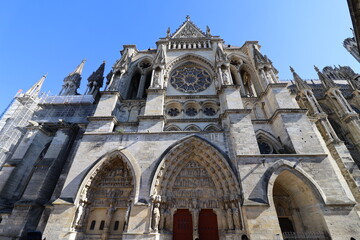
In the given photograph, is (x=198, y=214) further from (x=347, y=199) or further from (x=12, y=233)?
(x=12, y=233)

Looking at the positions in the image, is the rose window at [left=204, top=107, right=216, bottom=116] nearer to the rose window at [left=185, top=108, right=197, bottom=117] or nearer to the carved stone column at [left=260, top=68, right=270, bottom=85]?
the rose window at [left=185, top=108, right=197, bottom=117]

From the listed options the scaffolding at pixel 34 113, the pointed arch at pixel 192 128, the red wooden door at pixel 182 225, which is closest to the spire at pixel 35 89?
the scaffolding at pixel 34 113

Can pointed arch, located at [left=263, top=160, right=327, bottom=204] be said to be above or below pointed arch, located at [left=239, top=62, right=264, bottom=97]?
below

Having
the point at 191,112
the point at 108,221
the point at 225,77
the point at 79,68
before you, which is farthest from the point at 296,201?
the point at 79,68

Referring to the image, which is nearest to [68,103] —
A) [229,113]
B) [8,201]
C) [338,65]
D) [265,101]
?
[8,201]

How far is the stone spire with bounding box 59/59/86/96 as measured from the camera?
19.7 m

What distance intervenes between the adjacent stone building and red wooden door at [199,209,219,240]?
4 cm

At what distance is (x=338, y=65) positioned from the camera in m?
28.4

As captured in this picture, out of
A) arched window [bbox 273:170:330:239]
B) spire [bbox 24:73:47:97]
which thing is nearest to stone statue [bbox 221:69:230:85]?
arched window [bbox 273:170:330:239]

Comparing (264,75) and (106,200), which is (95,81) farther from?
(264,75)

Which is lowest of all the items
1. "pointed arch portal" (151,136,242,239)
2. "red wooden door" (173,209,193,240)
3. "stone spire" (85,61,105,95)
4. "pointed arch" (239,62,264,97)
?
"red wooden door" (173,209,193,240)

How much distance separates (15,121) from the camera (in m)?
13.9

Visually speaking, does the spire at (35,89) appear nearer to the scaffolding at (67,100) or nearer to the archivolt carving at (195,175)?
the scaffolding at (67,100)

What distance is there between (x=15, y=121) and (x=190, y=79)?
1570cm
